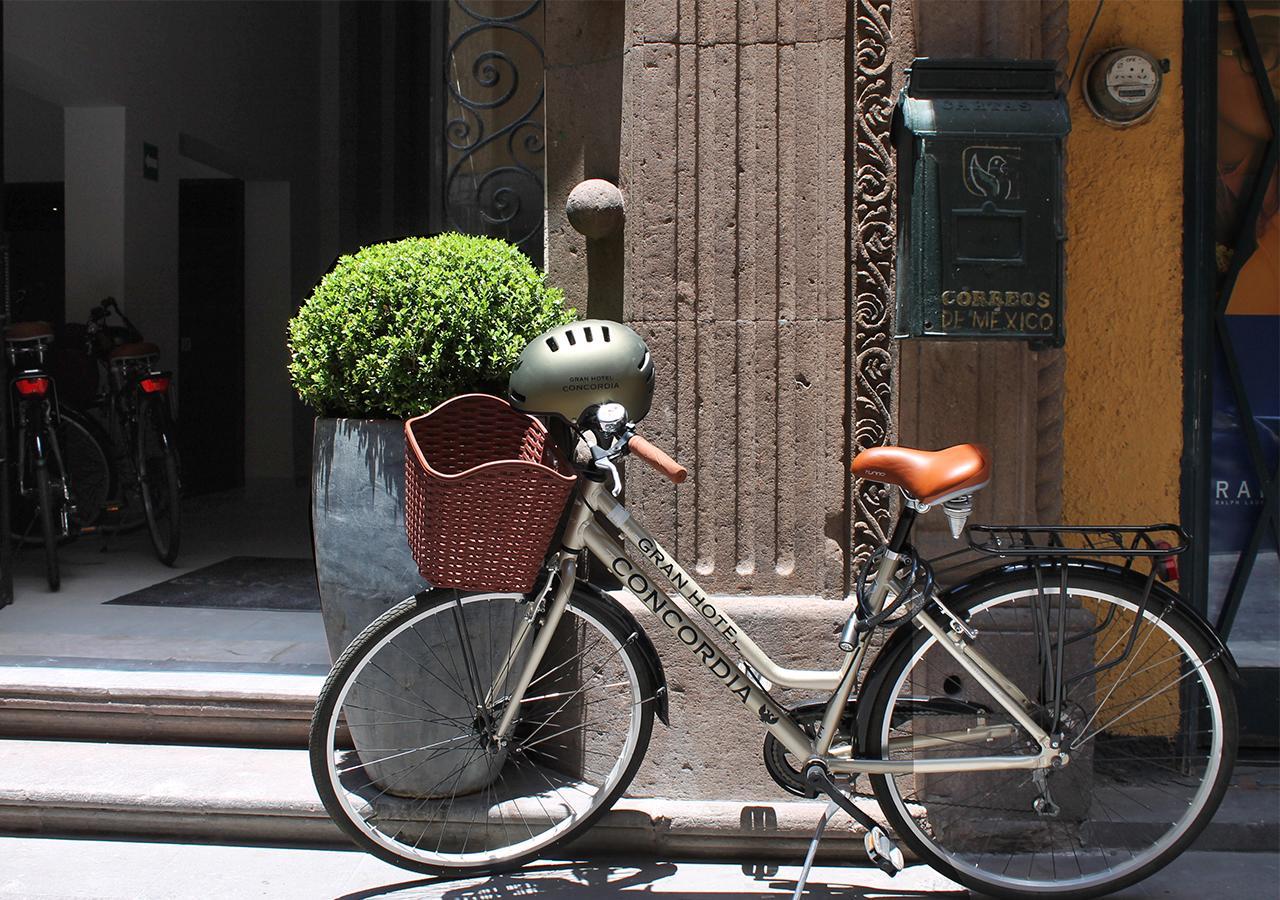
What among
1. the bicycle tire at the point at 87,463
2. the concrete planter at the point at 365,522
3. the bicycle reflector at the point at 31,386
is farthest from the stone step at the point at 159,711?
the bicycle tire at the point at 87,463

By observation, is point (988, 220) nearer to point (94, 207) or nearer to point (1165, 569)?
point (1165, 569)

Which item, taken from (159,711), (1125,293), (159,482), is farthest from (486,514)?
(159,482)

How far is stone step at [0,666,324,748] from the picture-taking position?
12.4 ft

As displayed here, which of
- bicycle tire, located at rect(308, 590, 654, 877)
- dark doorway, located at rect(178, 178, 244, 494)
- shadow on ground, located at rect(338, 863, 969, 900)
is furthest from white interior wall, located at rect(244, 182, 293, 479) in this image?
shadow on ground, located at rect(338, 863, 969, 900)

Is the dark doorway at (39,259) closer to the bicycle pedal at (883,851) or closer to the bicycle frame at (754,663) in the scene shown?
the bicycle frame at (754,663)

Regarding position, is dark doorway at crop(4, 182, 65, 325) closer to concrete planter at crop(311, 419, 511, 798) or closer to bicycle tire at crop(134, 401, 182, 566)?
bicycle tire at crop(134, 401, 182, 566)

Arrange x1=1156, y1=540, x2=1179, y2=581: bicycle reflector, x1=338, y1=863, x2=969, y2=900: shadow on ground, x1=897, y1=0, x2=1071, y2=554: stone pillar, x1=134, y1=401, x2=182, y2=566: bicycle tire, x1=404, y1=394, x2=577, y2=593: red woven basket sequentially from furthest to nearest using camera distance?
x1=134, y1=401, x2=182, y2=566: bicycle tire, x1=897, y1=0, x2=1071, y2=554: stone pillar, x1=338, y1=863, x2=969, y2=900: shadow on ground, x1=1156, y1=540, x2=1179, y2=581: bicycle reflector, x1=404, y1=394, x2=577, y2=593: red woven basket

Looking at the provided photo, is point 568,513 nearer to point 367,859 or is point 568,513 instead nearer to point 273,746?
point 367,859

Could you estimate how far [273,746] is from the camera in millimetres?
3793

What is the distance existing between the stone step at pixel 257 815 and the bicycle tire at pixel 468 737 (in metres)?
0.15

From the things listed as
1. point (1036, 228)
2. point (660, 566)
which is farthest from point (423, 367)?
point (1036, 228)

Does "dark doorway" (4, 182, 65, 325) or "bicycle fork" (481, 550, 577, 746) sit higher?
"dark doorway" (4, 182, 65, 325)

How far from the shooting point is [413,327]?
3219 mm

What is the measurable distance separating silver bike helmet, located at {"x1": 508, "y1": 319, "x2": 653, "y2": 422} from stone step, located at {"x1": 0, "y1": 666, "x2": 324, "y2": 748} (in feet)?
5.07
